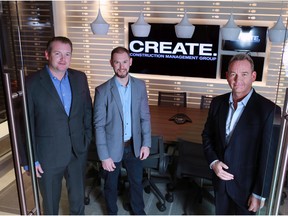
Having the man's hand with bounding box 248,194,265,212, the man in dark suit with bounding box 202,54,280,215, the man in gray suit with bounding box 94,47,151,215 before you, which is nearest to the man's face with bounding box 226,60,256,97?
the man in dark suit with bounding box 202,54,280,215

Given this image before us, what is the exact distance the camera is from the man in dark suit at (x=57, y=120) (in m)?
2.07

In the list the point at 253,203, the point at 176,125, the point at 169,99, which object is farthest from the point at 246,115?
the point at 169,99

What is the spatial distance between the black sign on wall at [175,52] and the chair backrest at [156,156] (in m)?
2.72

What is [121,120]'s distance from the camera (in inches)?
91.7

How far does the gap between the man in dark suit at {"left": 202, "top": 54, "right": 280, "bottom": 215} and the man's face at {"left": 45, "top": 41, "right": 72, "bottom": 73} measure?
3.42ft

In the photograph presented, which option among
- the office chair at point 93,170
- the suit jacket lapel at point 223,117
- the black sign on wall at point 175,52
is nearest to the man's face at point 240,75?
the suit jacket lapel at point 223,117

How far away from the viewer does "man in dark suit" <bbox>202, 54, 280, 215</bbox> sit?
1807 mm

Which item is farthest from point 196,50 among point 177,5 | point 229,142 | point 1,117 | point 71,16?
point 1,117

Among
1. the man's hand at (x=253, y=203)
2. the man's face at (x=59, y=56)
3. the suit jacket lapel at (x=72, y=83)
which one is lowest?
the man's hand at (x=253, y=203)

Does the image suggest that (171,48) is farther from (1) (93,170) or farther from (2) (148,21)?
(1) (93,170)

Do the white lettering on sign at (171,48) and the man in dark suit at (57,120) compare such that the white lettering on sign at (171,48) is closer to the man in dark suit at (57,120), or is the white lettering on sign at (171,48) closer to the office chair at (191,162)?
the office chair at (191,162)

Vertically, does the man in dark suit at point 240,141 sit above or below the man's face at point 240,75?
below

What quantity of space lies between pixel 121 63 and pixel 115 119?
42cm

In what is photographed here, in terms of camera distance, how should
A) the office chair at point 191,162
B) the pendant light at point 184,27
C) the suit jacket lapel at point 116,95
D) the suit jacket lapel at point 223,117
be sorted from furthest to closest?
the pendant light at point 184,27 → the office chair at point 191,162 → the suit jacket lapel at point 116,95 → the suit jacket lapel at point 223,117
